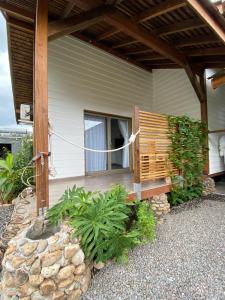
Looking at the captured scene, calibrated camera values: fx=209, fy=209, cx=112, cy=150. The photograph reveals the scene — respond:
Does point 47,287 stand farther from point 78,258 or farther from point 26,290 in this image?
point 78,258

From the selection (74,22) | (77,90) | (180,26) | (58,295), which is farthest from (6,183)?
(180,26)

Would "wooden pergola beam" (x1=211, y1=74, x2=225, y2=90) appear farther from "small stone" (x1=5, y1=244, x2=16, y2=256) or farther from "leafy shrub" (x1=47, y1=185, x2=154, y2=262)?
"small stone" (x1=5, y1=244, x2=16, y2=256)

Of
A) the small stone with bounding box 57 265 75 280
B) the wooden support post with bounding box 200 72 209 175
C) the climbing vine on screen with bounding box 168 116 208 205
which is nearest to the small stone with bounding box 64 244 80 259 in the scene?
the small stone with bounding box 57 265 75 280

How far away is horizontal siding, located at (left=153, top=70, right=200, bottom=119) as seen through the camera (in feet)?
22.2

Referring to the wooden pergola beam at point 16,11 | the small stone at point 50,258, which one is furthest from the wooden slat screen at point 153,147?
the wooden pergola beam at point 16,11

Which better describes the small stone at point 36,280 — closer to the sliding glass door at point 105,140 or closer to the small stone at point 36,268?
the small stone at point 36,268

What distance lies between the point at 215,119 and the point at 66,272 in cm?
662

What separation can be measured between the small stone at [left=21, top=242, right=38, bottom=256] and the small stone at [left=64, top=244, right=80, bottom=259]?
0.35m

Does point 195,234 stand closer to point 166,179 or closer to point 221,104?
point 166,179

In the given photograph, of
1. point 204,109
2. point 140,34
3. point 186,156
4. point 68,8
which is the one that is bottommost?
point 186,156

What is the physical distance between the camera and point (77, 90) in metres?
5.85

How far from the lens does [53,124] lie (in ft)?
17.3

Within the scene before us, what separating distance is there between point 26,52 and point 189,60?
4.43 metres

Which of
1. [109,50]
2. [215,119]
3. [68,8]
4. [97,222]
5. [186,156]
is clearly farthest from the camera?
[215,119]
